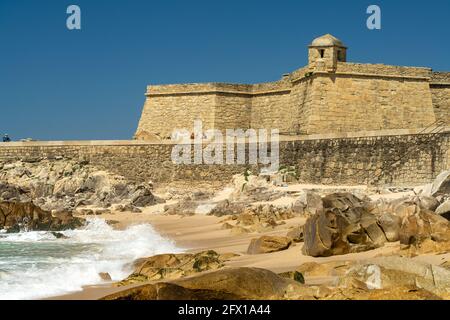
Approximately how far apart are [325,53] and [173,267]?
1858 cm

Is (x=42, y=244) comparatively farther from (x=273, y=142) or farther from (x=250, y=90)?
(x=250, y=90)

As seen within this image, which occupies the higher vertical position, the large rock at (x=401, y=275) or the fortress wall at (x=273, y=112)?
the fortress wall at (x=273, y=112)

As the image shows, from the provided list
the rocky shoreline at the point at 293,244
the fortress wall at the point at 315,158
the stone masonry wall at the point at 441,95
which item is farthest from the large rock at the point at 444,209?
the stone masonry wall at the point at 441,95

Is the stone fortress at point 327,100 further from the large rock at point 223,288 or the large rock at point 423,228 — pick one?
the large rock at point 223,288

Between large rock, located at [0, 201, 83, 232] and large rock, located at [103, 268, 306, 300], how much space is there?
48.6ft

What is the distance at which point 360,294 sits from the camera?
21.0ft

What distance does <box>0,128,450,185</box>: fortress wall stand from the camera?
67.9 feet

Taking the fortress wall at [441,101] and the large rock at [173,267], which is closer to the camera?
the large rock at [173,267]

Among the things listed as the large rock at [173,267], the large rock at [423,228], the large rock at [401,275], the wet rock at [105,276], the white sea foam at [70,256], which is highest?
the large rock at [423,228]

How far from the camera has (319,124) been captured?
2777cm

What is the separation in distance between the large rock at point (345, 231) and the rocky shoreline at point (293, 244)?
0.01 meters

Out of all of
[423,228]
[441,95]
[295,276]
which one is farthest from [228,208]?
[295,276]

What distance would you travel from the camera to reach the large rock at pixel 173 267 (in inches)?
389
